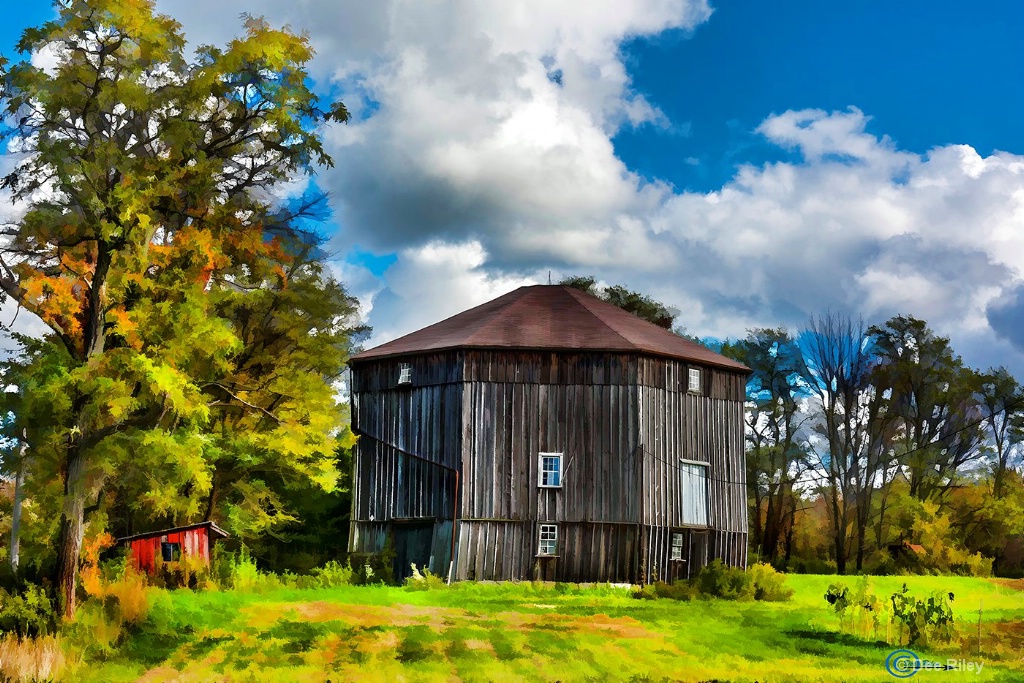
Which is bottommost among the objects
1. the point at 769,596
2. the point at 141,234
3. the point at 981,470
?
the point at 769,596

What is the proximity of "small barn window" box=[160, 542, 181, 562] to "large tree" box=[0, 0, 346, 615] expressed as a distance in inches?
261

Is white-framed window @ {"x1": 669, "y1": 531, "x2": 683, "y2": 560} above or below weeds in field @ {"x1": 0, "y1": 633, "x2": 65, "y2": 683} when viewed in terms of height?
above

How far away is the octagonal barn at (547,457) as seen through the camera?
32.2 meters

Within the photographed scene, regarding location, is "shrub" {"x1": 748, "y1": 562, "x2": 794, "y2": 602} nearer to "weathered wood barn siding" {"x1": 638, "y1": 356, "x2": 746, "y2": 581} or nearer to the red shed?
"weathered wood barn siding" {"x1": 638, "y1": 356, "x2": 746, "y2": 581}

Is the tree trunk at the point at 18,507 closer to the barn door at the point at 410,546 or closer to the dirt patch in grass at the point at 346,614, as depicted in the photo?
the dirt patch in grass at the point at 346,614

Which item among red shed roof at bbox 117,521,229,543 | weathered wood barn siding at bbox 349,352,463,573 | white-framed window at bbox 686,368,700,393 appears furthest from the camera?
white-framed window at bbox 686,368,700,393

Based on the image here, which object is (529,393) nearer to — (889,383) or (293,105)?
(293,105)

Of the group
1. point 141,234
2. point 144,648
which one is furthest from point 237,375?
point 144,648

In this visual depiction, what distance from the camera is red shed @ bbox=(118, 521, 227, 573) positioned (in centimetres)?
2723

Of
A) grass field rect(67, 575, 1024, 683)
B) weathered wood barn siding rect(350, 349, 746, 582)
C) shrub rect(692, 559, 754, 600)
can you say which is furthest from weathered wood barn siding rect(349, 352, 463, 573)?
grass field rect(67, 575, 1024, 683)

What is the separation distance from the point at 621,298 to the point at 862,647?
35986 millimetres

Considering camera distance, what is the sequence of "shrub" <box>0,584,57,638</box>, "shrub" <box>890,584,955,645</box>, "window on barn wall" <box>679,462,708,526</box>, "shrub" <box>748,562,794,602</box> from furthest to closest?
"window on barn wall" <box>679,462,708,526</box>, "shrub" <box>748,562,794,602</box>, "shrub" <box>890,584,955,645</box>, "shrub" <box>0,584,57,638</box>

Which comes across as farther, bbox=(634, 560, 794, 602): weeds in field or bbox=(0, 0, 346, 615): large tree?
bbox=(634, 560, 794, 602): weeds in field

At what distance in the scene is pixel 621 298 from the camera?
176ft
